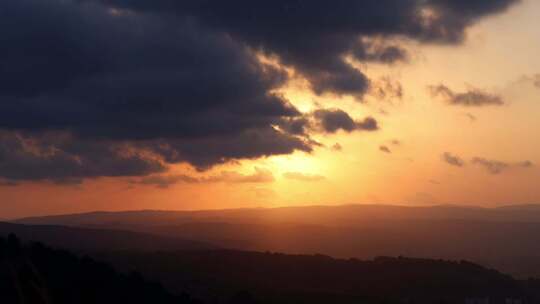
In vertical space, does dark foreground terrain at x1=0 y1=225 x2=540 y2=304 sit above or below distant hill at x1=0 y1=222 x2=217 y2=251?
below

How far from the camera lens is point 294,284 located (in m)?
96.9

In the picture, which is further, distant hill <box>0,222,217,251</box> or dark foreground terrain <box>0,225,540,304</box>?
distant hill <box>0,222,217,251</box>

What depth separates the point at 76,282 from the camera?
151 feet

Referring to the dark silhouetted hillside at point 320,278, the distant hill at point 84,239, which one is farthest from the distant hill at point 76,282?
the distant hill at point 84,239

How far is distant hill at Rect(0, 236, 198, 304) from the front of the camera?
35.3 meters

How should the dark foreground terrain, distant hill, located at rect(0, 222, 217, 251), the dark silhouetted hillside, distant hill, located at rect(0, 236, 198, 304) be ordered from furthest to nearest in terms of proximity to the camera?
distant hill, located at rect(0, 222, 217, 251)
the dark silhouetted hillside
the dark foreground terrain
distant hill, located at rect(0, 236, 198, 304)

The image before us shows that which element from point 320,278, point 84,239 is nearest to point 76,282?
point 320,278

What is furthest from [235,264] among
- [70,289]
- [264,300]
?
[70,289]

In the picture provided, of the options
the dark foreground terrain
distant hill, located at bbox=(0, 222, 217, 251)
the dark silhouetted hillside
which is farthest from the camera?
distant hill, located at bbox=(0, 222, 217, 251)

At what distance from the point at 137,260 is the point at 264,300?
34675mm

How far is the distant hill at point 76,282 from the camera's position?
3533 centimetres

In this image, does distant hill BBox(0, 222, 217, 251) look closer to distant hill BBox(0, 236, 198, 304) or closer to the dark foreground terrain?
the dark foreground terrain

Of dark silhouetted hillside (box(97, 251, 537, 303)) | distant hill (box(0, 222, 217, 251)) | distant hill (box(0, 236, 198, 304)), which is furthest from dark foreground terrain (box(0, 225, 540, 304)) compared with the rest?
distant hill (box(0, 222, 217, 251))

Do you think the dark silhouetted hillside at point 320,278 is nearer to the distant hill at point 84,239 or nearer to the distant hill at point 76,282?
the distant hill at point 76,282
